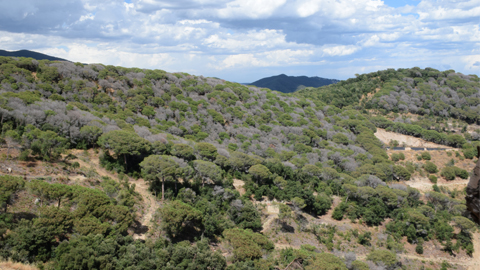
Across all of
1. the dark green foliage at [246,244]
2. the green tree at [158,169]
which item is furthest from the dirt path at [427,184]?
the green tree at [158,169]

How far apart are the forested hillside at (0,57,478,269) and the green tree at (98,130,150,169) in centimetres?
12

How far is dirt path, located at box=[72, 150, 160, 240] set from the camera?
2009cm

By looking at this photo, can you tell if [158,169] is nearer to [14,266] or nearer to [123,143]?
[123,143]

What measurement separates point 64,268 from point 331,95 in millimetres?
77651

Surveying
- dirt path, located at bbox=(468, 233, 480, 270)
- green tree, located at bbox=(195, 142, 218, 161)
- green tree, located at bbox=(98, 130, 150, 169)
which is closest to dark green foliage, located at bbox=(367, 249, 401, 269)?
dirt path, located at bbox=(468, 233, 480, 270)

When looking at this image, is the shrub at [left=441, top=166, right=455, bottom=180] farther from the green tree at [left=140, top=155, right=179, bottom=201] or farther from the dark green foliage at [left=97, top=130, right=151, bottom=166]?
the dark green foliage at [left=97, top=130, right=151, bottom=166]

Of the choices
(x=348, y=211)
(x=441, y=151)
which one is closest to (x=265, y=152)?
(x=348, y=211)

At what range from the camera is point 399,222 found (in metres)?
28.9

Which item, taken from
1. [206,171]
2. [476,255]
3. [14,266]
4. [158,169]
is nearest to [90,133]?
[158,169]

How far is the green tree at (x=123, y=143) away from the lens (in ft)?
82.5

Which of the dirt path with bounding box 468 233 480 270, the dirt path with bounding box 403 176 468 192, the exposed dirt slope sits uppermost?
the exposed dirt slope

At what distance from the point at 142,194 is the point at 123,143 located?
16.3 ft

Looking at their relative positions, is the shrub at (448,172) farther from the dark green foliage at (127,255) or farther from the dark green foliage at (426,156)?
the dark green foliage at (127,255)

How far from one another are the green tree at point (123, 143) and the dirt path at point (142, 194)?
1740 millimetres
